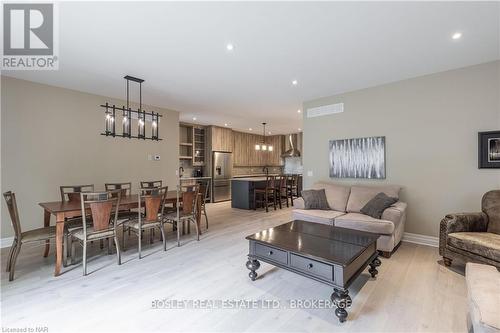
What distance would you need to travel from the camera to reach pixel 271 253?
242cm

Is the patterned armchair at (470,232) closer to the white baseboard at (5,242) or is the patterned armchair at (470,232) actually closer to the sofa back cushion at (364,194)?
the sofa back cushion at (364,194)

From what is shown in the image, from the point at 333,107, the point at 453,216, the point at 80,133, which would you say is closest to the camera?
the point at 453,216

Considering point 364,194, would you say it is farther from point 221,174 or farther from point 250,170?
point 250,170

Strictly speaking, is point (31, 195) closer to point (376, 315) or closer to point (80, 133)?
point (80, 133)

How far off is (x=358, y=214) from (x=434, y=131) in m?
1.89

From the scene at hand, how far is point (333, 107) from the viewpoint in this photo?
16.2 ft

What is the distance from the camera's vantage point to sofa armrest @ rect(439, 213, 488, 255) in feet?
9.45

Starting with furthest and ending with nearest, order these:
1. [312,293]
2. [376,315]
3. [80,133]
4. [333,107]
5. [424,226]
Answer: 1. [333,107]
2. [80,133]
3. [424,226]
4. [312,293]
5. [376,315]

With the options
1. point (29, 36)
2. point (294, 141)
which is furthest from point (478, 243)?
point (294, 141)

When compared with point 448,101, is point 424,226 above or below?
below

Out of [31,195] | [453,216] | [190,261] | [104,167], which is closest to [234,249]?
[190,261]

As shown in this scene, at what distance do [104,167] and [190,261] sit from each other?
3270 mm

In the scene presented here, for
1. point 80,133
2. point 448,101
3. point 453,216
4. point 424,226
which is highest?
point 448,101

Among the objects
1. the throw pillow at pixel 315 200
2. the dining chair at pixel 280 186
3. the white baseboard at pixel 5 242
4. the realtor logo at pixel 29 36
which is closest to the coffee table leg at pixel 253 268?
the throw pillow at pixel 315 200
